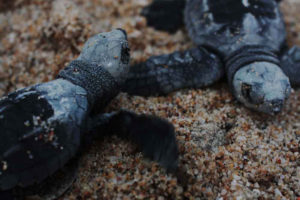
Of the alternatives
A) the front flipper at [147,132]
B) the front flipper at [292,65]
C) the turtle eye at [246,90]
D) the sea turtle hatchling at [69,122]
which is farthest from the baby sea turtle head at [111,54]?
the front flipper at [292,65]

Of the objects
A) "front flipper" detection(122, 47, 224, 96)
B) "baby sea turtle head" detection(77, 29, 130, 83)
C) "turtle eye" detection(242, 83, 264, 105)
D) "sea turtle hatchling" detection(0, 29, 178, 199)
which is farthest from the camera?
"front flipper" detection(122, 47, 224, 96)

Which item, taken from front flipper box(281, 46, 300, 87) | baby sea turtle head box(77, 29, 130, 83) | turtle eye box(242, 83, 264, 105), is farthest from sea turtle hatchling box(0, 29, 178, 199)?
front flipper box(281, 46, 300, 87)

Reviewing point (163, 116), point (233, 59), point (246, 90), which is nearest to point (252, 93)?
point (246, 90)

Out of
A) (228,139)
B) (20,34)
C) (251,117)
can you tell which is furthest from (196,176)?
(20,34)

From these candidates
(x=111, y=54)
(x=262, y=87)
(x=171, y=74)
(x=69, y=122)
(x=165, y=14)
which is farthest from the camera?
(x=165, y=14)

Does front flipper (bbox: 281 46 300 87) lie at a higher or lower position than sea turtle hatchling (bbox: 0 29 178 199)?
higher

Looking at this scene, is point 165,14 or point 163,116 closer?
point 163,116

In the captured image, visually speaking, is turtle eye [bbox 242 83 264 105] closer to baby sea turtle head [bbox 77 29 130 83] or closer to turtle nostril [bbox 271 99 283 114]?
turtle nostril [bbox 271 99 283 114]

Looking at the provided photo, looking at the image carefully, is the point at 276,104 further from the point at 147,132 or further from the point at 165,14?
the point at 165,14
